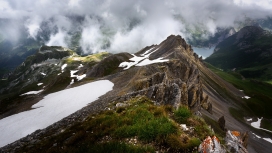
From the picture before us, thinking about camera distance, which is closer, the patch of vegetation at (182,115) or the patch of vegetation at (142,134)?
the patch of vegetation at (142,134)

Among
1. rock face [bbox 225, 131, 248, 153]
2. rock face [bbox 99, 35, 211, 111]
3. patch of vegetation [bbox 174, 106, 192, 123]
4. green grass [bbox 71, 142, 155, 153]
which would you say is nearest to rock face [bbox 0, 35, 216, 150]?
rock face [bbox 99, 35, 211, 111]

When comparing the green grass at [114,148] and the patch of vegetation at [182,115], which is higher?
the patch of vegetation at [182,115]

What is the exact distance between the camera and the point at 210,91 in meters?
132

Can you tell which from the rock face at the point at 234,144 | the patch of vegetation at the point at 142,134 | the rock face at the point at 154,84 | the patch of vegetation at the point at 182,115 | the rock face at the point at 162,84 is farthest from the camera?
the rock face at the point at 162,84

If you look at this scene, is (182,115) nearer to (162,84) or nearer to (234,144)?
(234,144)

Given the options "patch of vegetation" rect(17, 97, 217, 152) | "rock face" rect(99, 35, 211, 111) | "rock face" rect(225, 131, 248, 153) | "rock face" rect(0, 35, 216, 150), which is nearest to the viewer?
"patch of vegetation" rect(17, 97, 217, 152)

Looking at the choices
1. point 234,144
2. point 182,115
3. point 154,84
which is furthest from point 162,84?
point 234,144

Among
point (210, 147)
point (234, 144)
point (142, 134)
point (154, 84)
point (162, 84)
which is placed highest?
point (162, 84)

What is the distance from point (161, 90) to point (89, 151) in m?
17.9

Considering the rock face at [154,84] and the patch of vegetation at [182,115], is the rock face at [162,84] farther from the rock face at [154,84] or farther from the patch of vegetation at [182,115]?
the patch of vegetation at [182,115]

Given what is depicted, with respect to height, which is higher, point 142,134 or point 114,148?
point 142,134

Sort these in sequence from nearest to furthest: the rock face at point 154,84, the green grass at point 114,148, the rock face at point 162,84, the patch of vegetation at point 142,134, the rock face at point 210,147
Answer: the rock face at point 210,147, the green grass at point 114,148, the patch of vegetation at point 142,134, the rock face at point 154,84, the rock face at point 162,84

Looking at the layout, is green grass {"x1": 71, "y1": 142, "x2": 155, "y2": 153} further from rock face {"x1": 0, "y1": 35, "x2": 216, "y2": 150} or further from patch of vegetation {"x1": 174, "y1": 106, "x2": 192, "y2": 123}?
rock face {"x1": 0, "y1": 35, "x2": 216, "y2": 150}

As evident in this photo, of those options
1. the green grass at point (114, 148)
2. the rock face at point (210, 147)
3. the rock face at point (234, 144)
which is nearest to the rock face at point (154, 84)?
the rock face at point (234, 144)
